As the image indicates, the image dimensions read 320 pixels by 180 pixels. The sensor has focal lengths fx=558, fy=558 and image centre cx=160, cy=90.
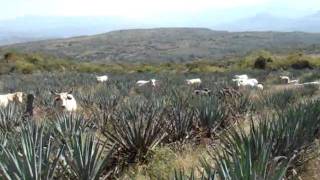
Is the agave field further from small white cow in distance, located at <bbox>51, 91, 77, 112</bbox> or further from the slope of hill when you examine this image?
the slope of hill

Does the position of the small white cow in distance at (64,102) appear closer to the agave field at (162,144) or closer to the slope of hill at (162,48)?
the agave field at (162,144)


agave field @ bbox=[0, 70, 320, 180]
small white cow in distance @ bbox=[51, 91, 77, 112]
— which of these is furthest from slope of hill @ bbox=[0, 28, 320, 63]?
agave field @ bbox=[0, 70, 320, 180]

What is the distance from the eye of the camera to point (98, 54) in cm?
12662

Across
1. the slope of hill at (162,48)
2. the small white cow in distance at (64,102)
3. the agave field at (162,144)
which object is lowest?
the slope of hill at (162,48)

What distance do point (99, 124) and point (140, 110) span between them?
80cm

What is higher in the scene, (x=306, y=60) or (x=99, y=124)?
(x=99, y=124)

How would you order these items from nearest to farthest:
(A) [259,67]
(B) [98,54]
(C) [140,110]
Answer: (C) [140,110], (A) [259,67], (B) [98,54]

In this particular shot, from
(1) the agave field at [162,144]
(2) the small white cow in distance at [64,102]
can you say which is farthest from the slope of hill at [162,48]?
(1) the agave field at [162,144]

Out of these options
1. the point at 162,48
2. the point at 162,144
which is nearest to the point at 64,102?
the point at 162,144

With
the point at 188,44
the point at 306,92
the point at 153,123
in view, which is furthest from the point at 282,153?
the point at 188,44

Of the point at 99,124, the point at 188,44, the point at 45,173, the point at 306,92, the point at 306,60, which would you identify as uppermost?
the point at 45,173

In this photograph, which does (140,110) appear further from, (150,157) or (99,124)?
(150,157)

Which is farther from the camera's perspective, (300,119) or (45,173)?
(300,119)

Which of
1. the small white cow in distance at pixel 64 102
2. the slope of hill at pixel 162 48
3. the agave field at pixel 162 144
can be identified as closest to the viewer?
the agave field at pixel 162 144
